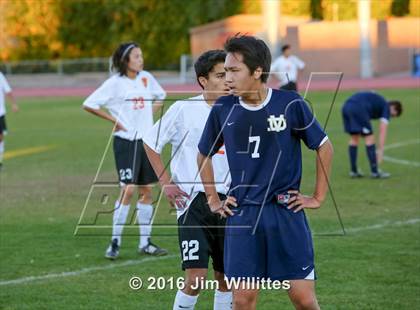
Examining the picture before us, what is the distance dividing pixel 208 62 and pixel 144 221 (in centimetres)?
374

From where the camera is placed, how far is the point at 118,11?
70188mm

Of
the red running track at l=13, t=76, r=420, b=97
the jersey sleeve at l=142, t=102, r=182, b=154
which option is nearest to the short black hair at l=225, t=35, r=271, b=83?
the jersey sleeve at l=142, t=102, r=182, b=154

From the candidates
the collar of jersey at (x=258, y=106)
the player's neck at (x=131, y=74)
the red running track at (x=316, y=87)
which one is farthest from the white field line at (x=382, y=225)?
the red running track at (x=316, y=87)

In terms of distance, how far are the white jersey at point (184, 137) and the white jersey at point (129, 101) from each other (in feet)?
10.9

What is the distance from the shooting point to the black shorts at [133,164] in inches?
379

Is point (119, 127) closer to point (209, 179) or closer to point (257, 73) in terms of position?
point (209, 179)

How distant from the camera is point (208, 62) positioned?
6.27 meters

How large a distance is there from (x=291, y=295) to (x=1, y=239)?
5.89m

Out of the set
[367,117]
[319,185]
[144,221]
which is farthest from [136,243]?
[367,117]

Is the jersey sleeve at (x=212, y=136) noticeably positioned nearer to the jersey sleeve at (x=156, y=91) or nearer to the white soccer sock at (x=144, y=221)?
the white soccer sock at (x=144, y=221)

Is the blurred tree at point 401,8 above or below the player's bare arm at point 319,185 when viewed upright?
below

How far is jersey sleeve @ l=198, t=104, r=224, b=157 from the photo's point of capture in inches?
213

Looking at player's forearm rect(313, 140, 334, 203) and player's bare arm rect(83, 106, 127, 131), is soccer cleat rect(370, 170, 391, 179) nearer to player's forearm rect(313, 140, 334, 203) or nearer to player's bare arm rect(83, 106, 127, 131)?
player's bare arm rect(83, 106, 127, 131)

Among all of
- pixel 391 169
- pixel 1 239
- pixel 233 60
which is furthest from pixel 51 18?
pixel 233 60
